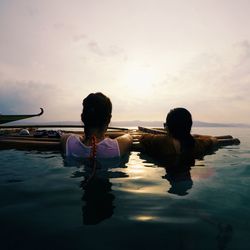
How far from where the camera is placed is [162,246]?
2.98m

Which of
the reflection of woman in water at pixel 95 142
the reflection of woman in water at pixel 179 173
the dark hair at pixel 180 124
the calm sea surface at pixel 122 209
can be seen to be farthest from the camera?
the dark hair at pixel 180 124

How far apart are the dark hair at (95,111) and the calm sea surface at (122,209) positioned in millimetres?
1078

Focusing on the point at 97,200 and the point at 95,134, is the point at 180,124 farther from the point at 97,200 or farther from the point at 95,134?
the point at 97,200

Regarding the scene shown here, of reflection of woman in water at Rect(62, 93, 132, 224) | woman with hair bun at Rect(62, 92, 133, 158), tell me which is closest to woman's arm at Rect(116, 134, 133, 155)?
reflection of woman in water at Rect(62, 93, 132, 224)

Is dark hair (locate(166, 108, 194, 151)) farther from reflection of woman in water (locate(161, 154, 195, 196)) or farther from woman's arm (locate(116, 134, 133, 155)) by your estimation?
woman's arm (locate(116, 134, 133, 155))

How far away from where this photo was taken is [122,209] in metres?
4.03

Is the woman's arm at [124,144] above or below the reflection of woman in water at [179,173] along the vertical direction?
above

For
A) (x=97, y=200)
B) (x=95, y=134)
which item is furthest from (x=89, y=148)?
(x=97, y=200)

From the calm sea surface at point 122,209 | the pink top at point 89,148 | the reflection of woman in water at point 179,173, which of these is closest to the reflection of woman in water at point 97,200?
the calm sea surface at point 122,209

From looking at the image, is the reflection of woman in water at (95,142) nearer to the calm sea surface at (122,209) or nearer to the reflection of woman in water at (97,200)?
the calm sea surface at (122,209)

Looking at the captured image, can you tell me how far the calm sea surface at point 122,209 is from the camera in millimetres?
3102

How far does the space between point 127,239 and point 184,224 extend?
825 millimetres

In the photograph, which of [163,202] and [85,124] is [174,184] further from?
[85,124]

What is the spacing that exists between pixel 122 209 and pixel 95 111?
9.58ft
